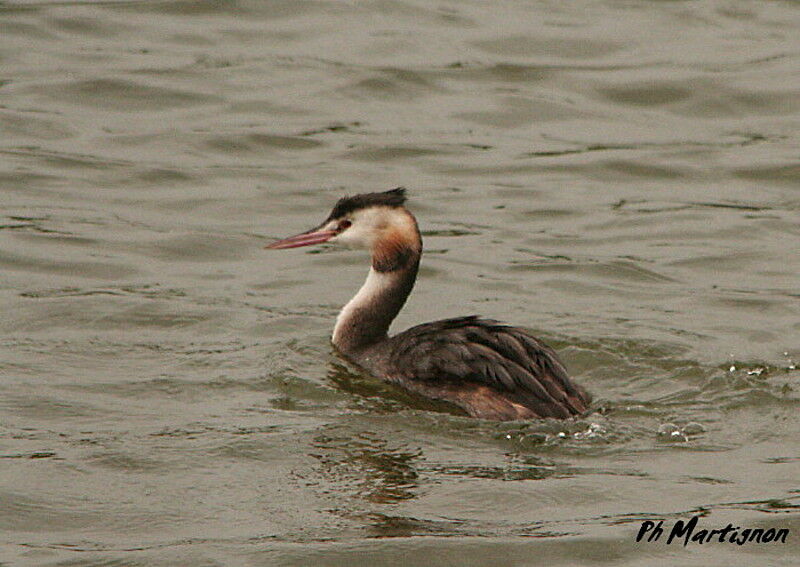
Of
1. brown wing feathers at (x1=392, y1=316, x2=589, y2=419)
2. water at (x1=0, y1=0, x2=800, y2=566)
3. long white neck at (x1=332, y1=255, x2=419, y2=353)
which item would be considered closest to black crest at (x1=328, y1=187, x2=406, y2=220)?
long white neck at (x1=332, y1=255, x2=419, y2=353)

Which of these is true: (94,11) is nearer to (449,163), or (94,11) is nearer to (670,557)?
(449,163)

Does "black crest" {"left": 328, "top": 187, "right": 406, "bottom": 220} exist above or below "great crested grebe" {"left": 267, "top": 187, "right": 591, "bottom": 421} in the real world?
above

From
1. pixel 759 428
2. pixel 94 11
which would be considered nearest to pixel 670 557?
pixel 759 428

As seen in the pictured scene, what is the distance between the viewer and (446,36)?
51.7 feet

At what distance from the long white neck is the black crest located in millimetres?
332

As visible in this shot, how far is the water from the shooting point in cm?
677

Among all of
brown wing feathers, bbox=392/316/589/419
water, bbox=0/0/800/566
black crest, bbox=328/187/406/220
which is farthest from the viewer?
black crest, bbox=328/187/406/220

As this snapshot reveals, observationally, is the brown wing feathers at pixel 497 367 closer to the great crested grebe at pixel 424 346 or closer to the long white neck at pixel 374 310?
the great crested grebe at pixel 424 346

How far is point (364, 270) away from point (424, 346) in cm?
264

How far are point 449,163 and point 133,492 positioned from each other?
646 cm

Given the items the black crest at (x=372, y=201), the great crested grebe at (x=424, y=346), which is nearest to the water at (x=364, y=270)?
the great crested grebe at (x=424, y=346)

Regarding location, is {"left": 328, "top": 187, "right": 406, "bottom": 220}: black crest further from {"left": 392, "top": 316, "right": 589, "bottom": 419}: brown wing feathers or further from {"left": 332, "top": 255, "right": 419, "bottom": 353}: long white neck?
{"left": 392, "top": 316, "right": 589, "bottom": 419}: brown wing feathers

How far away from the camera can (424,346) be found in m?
8.20

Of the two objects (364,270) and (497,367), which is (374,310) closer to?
(497,367)
